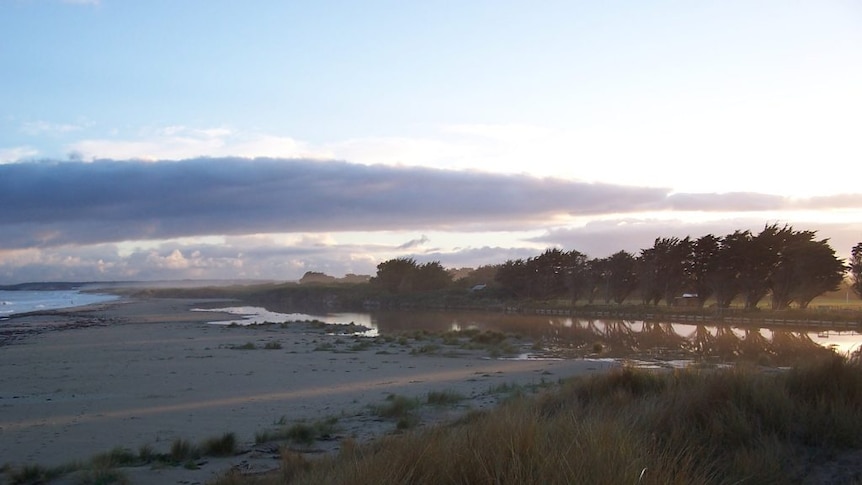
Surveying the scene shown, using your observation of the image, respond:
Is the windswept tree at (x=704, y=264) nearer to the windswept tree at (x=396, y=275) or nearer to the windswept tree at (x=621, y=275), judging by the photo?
the windswept tree at (x=621, y=275)

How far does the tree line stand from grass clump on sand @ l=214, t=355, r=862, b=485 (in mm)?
42554

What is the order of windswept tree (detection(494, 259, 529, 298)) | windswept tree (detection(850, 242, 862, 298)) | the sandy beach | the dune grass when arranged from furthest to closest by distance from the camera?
windswept tree (detection(494, 259, 529, 298)) → windswept tree (detection(850, 242, 862, 298)) → the sandy beach → the dune grass

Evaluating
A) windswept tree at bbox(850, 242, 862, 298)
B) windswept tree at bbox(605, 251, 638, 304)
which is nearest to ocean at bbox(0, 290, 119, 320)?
windswept tree at bbox(605, 251, 638, 304)

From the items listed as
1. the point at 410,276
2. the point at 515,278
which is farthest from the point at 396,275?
the point at 515,278

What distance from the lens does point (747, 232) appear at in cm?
4925

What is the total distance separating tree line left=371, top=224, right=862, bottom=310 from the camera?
44.8 m

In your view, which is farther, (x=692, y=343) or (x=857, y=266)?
(x=857, y=266)

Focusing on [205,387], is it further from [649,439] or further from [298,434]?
[649,439]

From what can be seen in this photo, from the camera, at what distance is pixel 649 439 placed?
550 centimetres

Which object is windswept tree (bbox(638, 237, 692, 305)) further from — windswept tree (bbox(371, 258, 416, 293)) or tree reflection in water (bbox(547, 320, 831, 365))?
windswept tree (bbox(371, 258, 416, 293))

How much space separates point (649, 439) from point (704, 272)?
50242 millimetres

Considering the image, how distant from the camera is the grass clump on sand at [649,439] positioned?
4.09m

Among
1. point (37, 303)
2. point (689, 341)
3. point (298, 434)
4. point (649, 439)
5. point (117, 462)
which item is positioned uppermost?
point (649, 439)

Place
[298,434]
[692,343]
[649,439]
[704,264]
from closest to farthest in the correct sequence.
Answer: [649,439]
[298,434]
[692,343]
[704,264]
